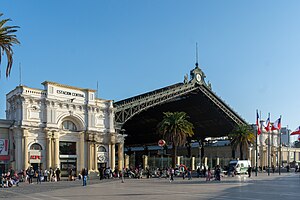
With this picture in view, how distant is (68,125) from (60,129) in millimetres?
1974

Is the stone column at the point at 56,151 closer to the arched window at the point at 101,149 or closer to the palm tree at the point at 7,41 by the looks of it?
the arched window at the point at 101,149

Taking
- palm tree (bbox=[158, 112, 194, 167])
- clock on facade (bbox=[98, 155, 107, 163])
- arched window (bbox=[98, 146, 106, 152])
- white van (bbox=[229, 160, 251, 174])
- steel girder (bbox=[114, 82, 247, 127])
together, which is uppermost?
steel girder (bbox=[114, 82, 247, 127])

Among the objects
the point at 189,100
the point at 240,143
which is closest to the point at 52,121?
the point at 189,100

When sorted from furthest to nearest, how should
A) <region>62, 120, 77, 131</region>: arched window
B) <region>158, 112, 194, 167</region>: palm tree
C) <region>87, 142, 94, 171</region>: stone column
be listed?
<region>158, 112, 194, 167</region>: palm tree → <region>87, 142, 94, 171</region>: stone column → <region>62, 120, 77, 131</region>: arched window

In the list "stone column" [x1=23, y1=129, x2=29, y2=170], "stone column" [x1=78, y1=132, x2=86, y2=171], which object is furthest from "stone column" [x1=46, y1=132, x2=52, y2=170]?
"stone column" [x1=78, y1=132, x2=86, y2=171]

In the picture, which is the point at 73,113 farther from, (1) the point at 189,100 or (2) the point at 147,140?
(2) the point at 147,140

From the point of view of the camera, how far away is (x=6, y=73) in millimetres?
27125

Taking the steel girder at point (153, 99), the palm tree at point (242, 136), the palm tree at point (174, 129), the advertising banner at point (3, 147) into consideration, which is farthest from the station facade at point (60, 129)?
the palm tree at point (242, 136)

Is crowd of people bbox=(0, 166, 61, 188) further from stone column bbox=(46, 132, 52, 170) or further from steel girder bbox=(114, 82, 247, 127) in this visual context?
steel girder bbox=(114, 82, 247, 127)

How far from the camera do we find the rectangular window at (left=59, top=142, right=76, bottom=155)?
49169 millimetres

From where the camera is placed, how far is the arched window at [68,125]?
165ft

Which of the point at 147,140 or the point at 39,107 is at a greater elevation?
the point at 39,107

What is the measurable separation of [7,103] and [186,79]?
27959 millimetres

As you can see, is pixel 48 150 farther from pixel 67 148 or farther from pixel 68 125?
pixel 68 125
